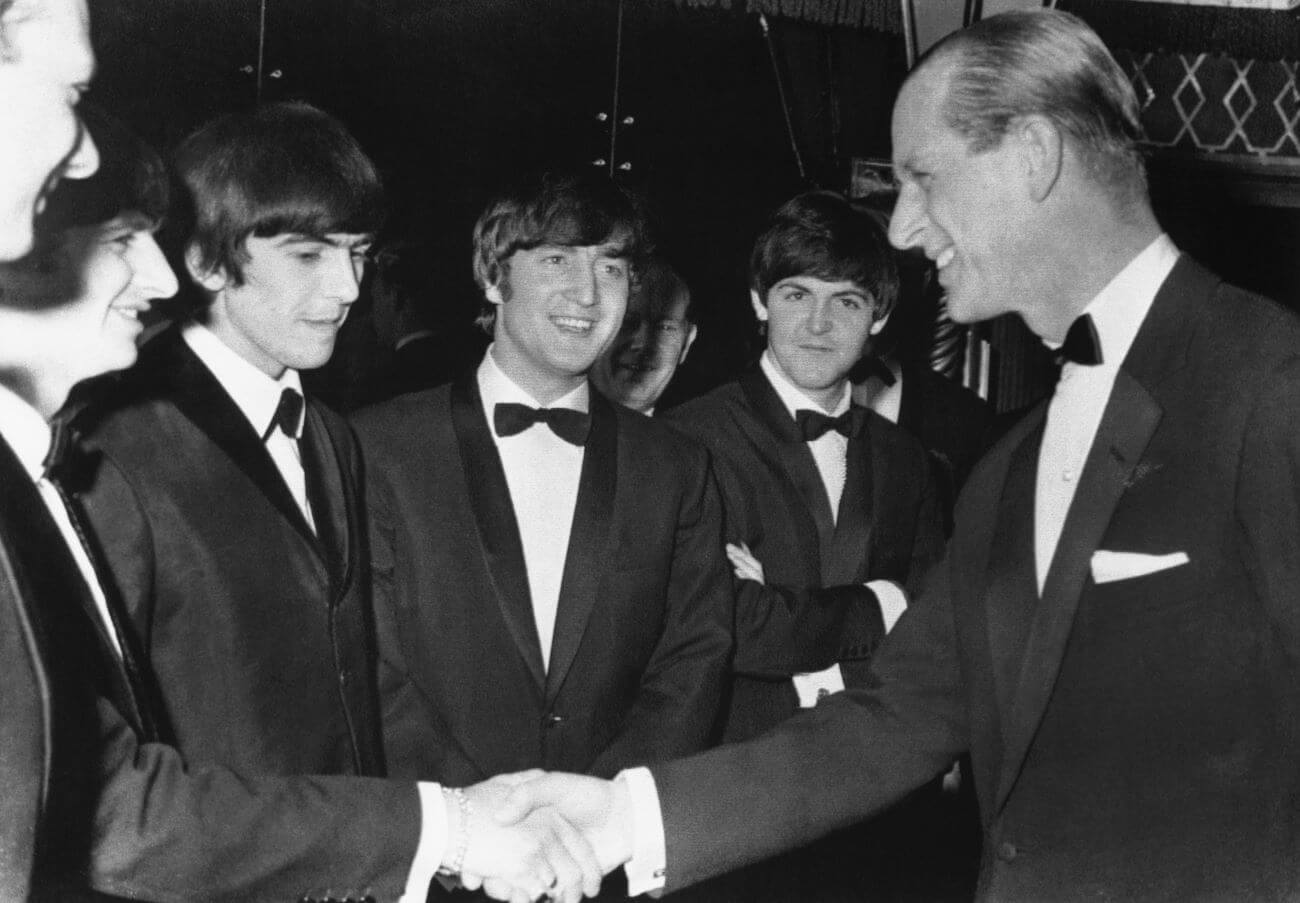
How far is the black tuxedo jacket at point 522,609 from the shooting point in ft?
7.99

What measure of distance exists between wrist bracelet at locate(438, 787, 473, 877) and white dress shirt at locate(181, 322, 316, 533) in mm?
504

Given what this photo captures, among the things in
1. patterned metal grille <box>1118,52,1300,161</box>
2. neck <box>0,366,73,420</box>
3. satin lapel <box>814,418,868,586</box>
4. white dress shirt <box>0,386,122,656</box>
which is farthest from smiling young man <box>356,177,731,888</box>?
patterned metal grille <box>1118,52,1300,161</box>

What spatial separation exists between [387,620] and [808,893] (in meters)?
1.30

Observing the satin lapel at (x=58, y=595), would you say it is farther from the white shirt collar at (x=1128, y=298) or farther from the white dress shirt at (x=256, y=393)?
the white shirt collar at (x=1128, y=298)

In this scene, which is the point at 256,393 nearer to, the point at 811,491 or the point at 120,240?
the point at 120,240

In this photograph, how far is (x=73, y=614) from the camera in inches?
62.5

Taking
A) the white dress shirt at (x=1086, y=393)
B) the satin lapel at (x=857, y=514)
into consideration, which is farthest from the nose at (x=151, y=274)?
the satin lapel at (x=857, y=514)

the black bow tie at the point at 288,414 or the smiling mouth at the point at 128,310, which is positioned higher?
the smiling mouth at the point at 128,310

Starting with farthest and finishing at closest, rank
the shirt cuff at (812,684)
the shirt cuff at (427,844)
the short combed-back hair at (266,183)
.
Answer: the shirt cuff at (812,684), the short combed-back hair at (266,183), the shirt cuff at (427,844)

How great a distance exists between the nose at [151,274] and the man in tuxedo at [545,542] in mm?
660

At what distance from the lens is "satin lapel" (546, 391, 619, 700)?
2484 mm

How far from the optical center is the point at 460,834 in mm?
2055

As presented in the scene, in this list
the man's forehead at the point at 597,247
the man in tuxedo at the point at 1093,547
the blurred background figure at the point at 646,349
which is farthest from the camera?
the blurred background figure at the point at 646,349

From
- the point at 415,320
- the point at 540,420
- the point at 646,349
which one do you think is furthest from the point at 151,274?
the point at 646,349
